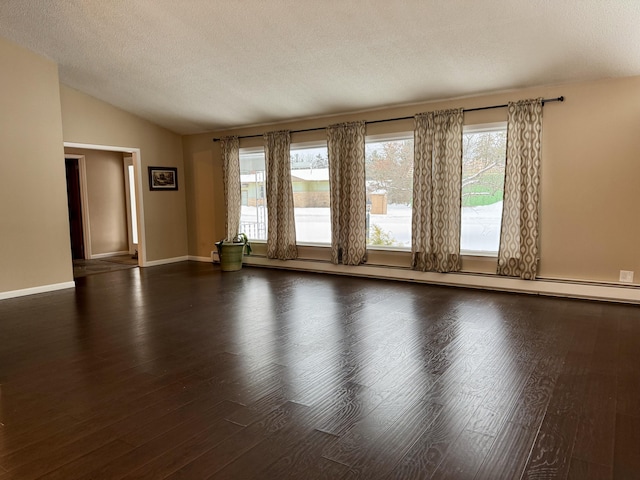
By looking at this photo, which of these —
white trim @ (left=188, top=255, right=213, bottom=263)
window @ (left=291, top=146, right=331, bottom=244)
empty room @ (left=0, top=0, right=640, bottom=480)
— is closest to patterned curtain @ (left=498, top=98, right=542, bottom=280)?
empty room @ (left=0, top=0, right=640, bottom=480)

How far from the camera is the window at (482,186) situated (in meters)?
5.53

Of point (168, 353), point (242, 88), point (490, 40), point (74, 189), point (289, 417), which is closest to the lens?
point (289, 417)

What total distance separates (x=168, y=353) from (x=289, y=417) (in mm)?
1460

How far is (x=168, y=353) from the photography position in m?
3.46

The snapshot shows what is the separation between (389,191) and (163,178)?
14.4ft

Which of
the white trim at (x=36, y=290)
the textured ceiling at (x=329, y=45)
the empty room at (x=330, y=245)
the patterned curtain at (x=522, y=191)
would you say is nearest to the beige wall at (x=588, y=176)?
the empty room at (x=330, y=245)

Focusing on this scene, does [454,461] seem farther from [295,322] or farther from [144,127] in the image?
[144,127]

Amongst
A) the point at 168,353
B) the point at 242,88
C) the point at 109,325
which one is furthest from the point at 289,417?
the point at 242,88

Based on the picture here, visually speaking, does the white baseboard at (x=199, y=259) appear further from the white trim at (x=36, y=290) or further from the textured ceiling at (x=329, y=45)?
the textured ceiling at (x=329, y=45)

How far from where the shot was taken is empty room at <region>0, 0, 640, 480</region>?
226cm

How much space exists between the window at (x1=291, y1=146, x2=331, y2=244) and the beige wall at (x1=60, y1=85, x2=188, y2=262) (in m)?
2.61

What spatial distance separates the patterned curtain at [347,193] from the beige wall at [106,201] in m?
5.26

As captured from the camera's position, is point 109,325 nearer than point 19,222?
Yes

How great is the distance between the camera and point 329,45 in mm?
4676
